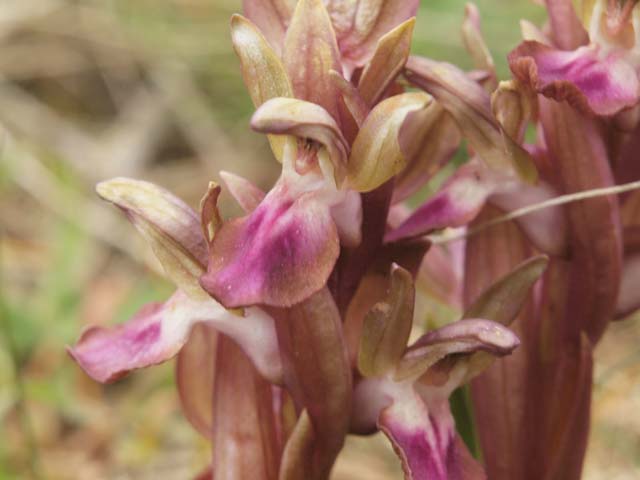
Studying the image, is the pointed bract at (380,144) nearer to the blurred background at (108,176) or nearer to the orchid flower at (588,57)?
the orchid flower at (588,57)

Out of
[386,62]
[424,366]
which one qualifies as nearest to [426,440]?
[424,366]

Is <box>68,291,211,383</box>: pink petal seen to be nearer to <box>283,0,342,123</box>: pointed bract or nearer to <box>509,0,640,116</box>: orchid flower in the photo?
<box>283,0,342,123</box>: pointed bract

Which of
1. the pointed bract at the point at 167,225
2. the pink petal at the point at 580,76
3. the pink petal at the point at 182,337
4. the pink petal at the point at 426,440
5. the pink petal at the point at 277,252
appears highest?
the pink petal at the point at 580,76

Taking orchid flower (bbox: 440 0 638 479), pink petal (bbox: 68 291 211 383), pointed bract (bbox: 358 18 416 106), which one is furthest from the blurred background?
pointed bract (bbox: 358 18 416 106)

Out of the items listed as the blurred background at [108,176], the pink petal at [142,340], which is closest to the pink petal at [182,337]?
the pink petal at [142,340]

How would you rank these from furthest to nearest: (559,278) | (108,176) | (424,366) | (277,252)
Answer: (108,176), (559,278), (424,366), (277,252)

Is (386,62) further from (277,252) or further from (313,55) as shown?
(277,252)
